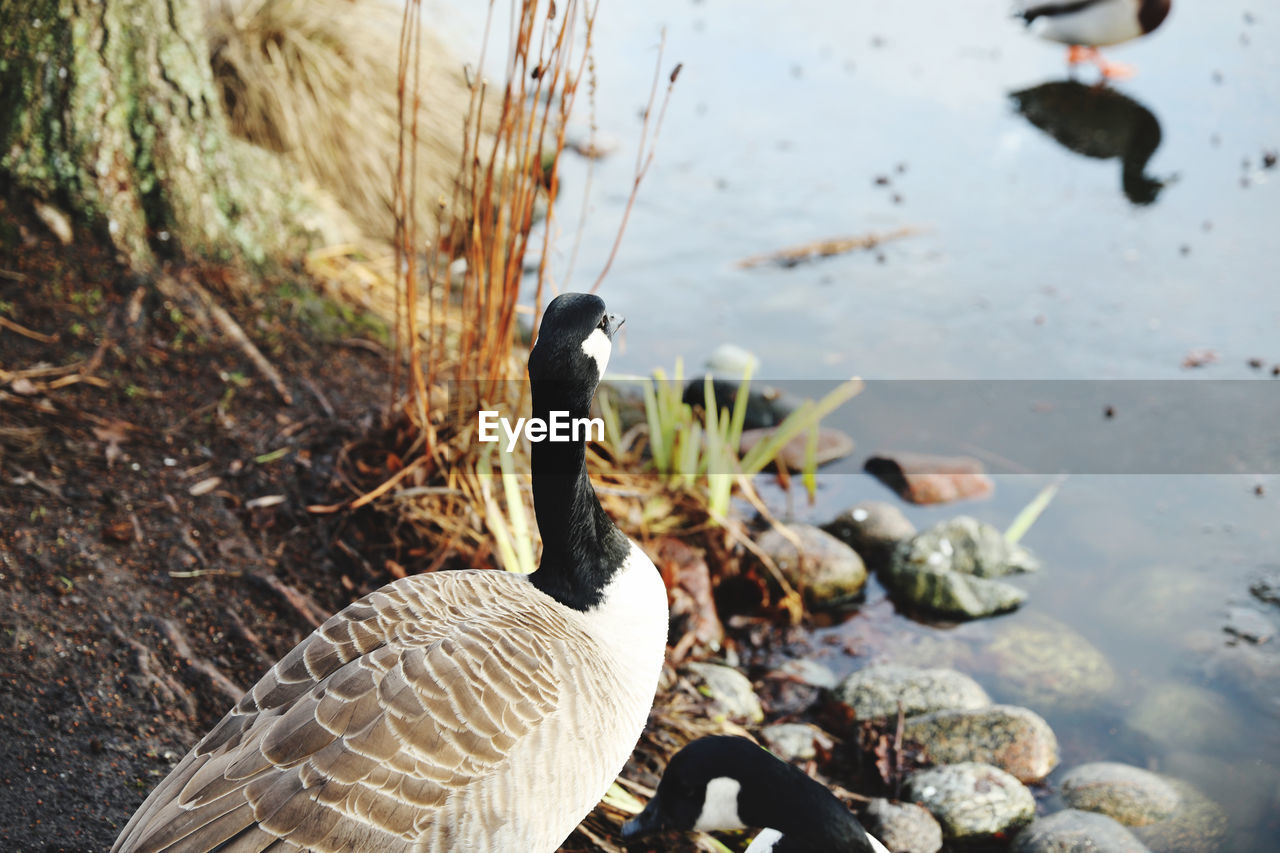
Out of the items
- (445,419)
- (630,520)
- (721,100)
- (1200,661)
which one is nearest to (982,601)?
(1200,661)

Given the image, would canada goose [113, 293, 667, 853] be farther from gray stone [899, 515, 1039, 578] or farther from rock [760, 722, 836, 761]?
gray stone [899, 515, 1039, 578]

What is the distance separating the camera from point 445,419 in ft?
14.3

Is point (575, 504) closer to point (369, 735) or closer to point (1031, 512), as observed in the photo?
point (369, 735)

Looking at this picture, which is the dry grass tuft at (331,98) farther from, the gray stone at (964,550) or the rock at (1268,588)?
the rock at (1268,588)

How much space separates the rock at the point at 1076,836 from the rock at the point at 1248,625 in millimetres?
1748

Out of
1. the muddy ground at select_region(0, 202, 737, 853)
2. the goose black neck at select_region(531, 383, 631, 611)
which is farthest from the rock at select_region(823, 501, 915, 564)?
the goose black neck at select_region(531, 383, 631, 611)

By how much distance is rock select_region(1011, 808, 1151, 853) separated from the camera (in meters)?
3.59

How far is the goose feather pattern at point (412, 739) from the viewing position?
2271mm

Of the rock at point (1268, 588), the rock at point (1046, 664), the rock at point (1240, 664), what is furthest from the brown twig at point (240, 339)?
the rock at point (1268, 588)

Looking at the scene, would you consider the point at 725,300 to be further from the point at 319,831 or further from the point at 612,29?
the point at 319,831

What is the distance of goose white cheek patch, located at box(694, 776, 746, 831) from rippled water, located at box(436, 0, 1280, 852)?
7.13 feet

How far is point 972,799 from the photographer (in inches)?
151

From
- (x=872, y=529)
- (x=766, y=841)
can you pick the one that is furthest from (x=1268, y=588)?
(x=766, y=841)

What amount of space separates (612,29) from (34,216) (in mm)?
7821
